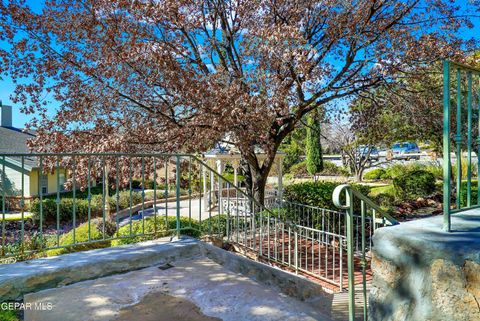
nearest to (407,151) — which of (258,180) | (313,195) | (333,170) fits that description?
(333,170)

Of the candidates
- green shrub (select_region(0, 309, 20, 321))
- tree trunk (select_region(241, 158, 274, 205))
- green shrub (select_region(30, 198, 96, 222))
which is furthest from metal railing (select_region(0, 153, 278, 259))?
green shrub (select_region(0, 309, 20, 321))

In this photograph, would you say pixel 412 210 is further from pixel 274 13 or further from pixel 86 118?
pixel 86 118

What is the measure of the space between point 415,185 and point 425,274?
40.4 feet

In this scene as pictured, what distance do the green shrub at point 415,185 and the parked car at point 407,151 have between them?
11392 millimetres

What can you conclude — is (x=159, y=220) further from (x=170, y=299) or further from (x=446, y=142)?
(x=446, y=142)

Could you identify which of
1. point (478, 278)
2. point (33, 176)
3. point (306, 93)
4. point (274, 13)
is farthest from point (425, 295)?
point (33, 176)

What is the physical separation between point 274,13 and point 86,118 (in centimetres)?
463

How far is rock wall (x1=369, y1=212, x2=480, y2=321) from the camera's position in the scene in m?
1.44

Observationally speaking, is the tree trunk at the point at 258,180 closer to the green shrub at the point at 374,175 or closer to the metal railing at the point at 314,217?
the metal railing at the point at 314,217

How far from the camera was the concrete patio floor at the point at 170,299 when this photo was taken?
7.74 feet

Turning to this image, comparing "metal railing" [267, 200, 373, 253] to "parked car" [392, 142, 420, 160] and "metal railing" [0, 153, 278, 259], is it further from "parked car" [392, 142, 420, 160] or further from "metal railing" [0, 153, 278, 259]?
"parked car" [392, 142, 420, 160]

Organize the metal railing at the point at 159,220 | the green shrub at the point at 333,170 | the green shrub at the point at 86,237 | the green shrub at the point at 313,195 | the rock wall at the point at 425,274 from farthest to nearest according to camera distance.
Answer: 1. the green shrub at the point at 333,170
2. the green shrub at the point at 313,195
3. the green shrub at the point at 86,237
4. the metal railing at the point at 159,220
5. the rock wall at the point at 425,274

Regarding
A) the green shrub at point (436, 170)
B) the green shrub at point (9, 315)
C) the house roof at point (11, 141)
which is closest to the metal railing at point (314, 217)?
the green shrub at point (9, 315)

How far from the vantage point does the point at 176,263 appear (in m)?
3.42
